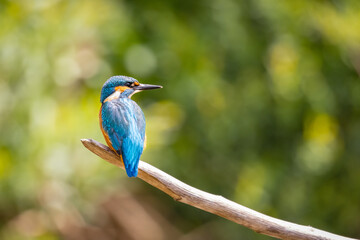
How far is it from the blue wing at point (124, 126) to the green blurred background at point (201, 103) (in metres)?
2.26

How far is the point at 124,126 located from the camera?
6.49ft

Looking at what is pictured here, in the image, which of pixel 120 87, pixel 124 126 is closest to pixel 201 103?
pixel 120 87

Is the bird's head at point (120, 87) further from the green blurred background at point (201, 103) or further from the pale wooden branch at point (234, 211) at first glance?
the green blurred background at point (201, 103)

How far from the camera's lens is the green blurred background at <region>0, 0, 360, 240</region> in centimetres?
442

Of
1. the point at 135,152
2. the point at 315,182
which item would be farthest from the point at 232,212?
the point at 315,182

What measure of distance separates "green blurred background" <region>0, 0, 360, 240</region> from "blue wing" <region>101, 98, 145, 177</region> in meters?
2.26

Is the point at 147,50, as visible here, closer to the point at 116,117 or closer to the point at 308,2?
the point at 308,2

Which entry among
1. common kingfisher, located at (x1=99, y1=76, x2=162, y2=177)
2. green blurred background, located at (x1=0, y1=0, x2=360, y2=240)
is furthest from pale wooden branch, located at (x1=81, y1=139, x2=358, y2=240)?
green blurred background, located at (x1=0, y1=0, x2=360, y2=240)

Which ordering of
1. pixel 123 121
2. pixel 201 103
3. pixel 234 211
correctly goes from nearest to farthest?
pixel 234 211 → pixel 123 121 → pixel 201 103

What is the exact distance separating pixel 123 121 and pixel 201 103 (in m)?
3.37

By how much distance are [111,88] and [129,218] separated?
3762mm

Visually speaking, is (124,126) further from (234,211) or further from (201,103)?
(201,103)

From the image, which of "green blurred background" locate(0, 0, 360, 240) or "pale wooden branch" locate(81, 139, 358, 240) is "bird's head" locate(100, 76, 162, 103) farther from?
"green blurred background" locate(0, 0, 360, 240)

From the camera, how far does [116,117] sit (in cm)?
200
